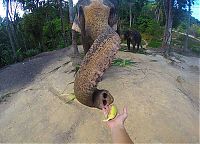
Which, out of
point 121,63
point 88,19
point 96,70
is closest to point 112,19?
point 88,19

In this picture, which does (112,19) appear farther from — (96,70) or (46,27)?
(46,27)

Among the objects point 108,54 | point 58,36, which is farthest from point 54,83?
point 58,36

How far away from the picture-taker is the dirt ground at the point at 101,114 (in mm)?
6387

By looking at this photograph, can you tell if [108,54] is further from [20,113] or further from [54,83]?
[54,83]

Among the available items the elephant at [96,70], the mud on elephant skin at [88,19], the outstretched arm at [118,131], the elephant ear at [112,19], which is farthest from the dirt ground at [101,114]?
the outstretched arm at [118,131]

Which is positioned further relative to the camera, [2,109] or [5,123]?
[2,109]

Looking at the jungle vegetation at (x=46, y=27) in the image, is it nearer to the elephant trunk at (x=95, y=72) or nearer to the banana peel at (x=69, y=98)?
the banana peel at (x=69, y=98)

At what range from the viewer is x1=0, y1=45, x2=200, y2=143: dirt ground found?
6.39 m

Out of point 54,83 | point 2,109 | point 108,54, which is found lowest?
point 2,109

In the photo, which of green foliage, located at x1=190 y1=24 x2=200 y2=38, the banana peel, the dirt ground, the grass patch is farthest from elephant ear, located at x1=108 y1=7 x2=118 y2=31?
green foliage, located at x1=190 y1=24 x2=200 y2=38

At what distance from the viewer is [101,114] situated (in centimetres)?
686

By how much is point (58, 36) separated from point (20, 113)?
1819 cm

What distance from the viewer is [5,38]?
1076 inches

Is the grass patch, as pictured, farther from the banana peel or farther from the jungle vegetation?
the jungle vegetation
